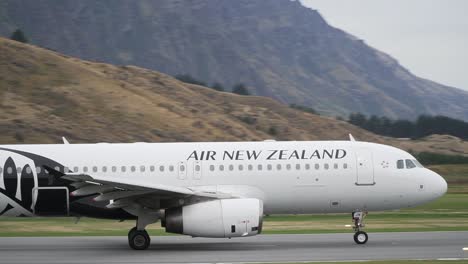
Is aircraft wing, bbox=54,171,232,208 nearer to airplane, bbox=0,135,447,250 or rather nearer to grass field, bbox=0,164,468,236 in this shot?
airplane, bbox=0,135,447,250

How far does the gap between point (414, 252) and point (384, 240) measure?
3.82m

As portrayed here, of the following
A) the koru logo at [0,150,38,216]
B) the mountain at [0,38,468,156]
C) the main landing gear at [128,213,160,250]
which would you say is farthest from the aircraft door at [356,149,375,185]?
the mountain at [0,38,468,156]

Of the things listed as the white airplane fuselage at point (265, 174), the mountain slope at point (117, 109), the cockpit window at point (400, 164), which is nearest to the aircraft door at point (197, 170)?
the white airplane fuselage at point (265, 174)

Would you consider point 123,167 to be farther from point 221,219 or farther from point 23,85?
point 23,85

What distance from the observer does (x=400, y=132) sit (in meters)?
156

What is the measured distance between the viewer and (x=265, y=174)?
87.7 ft

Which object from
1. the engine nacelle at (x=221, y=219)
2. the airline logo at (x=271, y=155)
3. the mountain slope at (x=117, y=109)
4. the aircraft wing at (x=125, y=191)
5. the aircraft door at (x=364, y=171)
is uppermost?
the mountain slope at (x=117, y=109)

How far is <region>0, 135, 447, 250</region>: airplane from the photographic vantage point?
26531 millimetres

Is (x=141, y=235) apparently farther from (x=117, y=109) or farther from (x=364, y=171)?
(x=117, y=109)

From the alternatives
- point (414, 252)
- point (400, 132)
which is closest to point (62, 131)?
point (414, 252)

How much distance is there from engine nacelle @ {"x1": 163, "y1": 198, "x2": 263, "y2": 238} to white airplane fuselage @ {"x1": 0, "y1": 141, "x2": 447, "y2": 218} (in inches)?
58.5

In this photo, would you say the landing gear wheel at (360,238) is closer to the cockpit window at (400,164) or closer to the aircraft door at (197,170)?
the cockpit window at (400,164)

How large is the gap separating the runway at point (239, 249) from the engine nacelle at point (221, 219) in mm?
664

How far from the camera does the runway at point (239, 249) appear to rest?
23.7m
